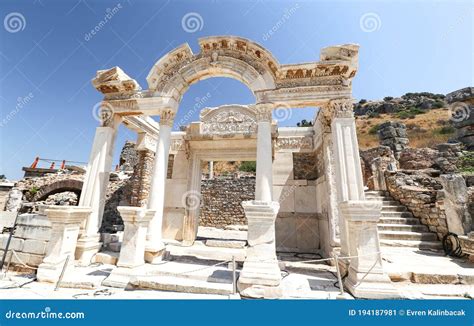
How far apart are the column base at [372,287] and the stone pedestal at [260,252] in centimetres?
126

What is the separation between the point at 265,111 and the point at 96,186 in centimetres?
497

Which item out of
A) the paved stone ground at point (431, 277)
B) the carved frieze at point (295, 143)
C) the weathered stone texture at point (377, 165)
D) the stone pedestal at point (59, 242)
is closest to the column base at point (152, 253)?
the stone pedestal at point (59, 242)

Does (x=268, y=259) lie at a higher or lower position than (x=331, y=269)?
higher

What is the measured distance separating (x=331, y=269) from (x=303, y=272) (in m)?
0.78

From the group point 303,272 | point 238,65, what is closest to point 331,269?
point 303,272

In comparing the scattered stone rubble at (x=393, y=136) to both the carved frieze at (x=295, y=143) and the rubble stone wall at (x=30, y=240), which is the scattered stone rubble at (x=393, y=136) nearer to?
the carved frieze at (x=295, y=143)

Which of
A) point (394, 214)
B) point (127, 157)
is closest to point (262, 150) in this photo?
point (394, 214)

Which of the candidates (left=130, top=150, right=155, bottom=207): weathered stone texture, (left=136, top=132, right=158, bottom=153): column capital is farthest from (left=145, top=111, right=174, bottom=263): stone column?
(left=130, top=150, right=155, bottom=207): weathered stone texture

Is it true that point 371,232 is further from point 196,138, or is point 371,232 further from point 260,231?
point 196,138

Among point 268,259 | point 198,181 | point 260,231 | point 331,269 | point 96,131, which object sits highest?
point 96,131

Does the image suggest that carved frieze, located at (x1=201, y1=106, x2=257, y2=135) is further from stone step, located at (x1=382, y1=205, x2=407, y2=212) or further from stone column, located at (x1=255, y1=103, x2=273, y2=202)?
stone step, located at (x1=382, y1=205, x2=407, y2=212)

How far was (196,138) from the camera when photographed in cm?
766

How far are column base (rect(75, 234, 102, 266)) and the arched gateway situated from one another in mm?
23

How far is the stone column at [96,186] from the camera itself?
4934 millimetres
